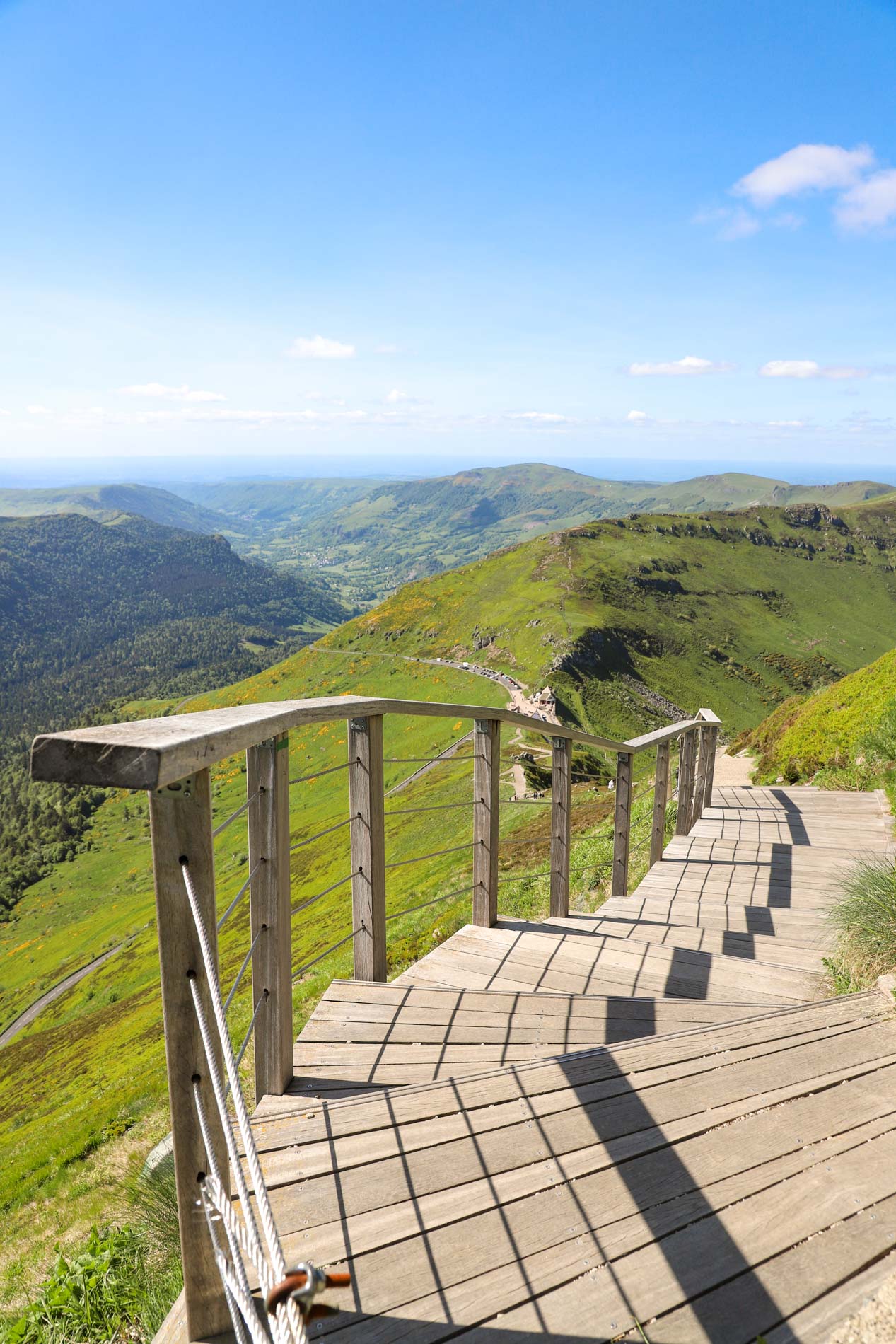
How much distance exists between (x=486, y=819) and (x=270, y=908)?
216 centimetres

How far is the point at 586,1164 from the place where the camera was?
6.57 ft

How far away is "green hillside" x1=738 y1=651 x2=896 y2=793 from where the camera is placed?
32.5ft

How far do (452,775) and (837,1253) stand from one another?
55.4m

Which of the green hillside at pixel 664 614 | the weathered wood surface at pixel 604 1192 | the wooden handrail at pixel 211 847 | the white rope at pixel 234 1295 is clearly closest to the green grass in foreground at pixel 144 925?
the wooden handrail at pixel 211 847

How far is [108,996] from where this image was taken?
5322cm

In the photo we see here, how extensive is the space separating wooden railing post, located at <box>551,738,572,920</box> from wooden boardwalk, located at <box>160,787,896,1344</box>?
183cm

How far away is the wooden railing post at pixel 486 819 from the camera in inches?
172

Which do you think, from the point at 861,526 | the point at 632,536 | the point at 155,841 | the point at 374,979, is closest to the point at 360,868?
the point at 374,979

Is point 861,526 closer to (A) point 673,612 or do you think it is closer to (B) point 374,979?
(A) point 673,612

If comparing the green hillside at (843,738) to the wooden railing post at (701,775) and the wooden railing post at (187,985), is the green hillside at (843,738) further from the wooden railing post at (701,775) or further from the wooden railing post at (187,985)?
the wooden railing post at (187,985)

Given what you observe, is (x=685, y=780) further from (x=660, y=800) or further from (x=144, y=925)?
(x=144, y=925)

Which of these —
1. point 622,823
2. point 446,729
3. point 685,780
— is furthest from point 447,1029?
point 446,729

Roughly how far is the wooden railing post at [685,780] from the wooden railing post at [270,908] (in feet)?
21.2

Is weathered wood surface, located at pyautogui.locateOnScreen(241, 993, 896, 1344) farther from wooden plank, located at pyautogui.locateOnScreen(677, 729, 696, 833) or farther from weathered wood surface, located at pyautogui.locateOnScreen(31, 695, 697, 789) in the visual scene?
wooden plank, located at pyautogui.locateOnScreen(677, 729, 696, 833)
